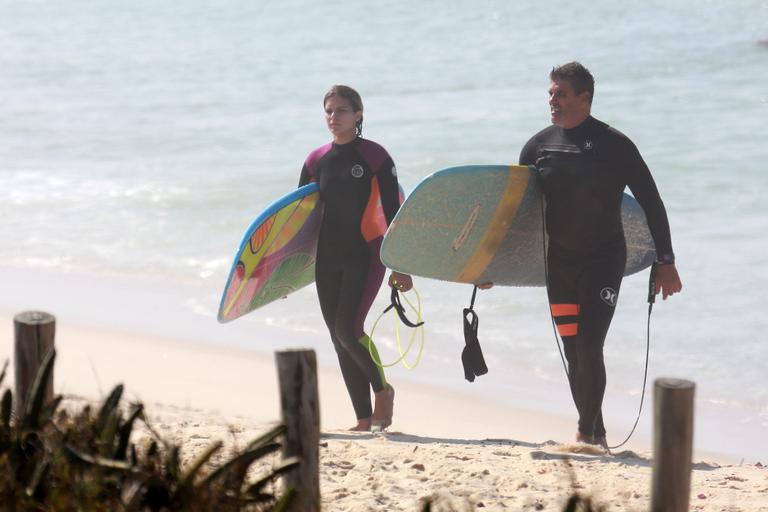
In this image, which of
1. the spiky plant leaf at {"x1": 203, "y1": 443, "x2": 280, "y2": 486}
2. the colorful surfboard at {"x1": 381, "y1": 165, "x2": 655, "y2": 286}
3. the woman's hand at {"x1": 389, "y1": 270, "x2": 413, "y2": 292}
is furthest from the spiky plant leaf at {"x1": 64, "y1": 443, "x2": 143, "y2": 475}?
the woman's hand at {"x1": 389, "y1": 270, "x2": 413, "y2": 292}

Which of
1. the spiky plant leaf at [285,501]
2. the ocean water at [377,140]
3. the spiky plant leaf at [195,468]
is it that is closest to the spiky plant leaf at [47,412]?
the spiky plant leaf at [195,468]

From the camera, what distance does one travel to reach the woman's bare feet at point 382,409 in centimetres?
567

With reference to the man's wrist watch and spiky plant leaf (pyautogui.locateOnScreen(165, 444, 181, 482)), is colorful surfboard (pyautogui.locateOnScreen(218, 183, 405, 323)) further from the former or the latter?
spiky plant leaf (pyautogui.locateOnScreen(165, 444, 181, 482))

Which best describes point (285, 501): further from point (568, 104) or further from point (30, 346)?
point (568, 104)

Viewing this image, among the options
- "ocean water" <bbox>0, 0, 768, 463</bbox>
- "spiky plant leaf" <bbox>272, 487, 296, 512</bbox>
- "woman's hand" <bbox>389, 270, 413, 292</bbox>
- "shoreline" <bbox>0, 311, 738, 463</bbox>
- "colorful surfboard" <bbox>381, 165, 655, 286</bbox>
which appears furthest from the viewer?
"ocean water" <bbox>0, 0, 768, 463</bbox>

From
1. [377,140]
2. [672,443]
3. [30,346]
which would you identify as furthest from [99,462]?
[377,140]

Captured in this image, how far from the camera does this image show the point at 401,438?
5473mm

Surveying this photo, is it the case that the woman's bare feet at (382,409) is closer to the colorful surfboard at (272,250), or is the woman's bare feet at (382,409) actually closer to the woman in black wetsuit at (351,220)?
the woman in black wetsuit at (351,220)

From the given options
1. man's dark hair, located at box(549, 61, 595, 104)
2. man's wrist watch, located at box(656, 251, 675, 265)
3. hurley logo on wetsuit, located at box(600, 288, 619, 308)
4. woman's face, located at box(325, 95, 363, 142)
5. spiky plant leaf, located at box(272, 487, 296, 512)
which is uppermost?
man's dark hair, located at box(549, 61, 595, 104)

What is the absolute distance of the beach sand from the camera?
4543 mm

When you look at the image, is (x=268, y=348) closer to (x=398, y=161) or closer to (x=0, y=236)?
(x=0, y=236)

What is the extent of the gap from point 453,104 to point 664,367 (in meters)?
12.0

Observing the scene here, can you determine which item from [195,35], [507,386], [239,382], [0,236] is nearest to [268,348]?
[239,382]

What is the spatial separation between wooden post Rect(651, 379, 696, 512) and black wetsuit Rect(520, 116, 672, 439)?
6.38 ft
